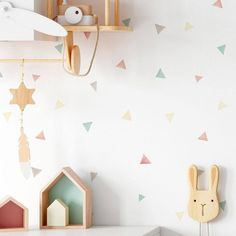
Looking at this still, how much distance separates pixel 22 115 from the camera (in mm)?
2674

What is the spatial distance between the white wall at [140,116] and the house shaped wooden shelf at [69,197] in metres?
0.06

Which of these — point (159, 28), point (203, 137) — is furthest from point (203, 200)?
point (159, 28)

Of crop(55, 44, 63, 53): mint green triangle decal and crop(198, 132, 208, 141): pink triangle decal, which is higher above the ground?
crop(55, 44, 63, 53): mint green triangle decal

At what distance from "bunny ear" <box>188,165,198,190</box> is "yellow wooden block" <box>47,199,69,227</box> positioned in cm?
40

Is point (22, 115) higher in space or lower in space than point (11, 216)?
higher

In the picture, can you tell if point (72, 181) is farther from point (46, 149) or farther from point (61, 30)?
point (61, 30)

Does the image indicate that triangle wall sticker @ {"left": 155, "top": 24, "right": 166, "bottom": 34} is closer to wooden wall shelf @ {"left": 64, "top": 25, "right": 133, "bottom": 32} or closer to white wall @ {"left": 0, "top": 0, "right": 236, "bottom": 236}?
white wall @ {"left": 0, "top": 0, "right": 236, "bottom": 236}

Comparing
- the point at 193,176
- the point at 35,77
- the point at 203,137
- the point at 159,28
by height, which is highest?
the point at 159,28

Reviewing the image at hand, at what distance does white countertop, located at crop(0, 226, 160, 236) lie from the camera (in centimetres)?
245

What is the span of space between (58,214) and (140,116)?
16.0 inches

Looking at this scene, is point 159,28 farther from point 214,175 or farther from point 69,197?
point 69,197

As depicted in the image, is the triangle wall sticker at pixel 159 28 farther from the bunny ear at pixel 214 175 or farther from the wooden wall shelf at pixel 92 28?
the bunny ear at pixel 214 175

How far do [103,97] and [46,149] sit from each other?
0.83ft

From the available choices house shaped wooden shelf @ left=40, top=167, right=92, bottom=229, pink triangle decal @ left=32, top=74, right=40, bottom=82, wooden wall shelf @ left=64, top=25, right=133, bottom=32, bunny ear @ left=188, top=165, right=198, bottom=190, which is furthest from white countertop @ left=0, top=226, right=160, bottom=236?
wooden wall shelf @ left=64, top=25, right=133, bottom=32
